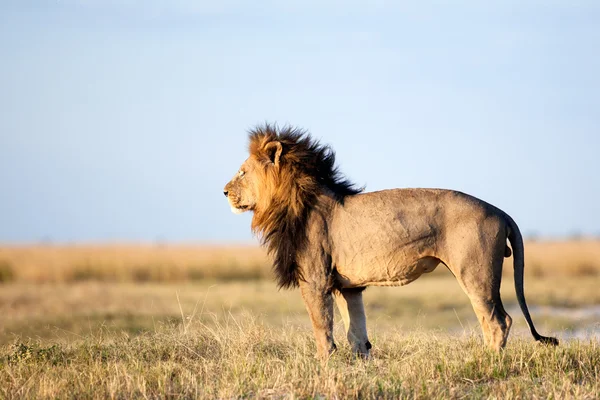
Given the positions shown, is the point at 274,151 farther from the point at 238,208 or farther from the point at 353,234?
the point at 353,234

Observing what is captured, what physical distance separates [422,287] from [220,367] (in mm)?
15287

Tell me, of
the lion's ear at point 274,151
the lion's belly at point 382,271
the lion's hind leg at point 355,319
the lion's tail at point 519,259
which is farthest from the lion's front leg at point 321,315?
the lion's tail at point 519,259

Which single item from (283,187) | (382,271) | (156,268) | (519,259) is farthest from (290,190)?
(156,268)

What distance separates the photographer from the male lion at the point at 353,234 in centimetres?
641

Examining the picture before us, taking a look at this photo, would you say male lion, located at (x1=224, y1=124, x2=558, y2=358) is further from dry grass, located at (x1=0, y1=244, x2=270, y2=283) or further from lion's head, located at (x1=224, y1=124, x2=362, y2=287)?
dry grass, located at (x1=0, y1=244, x2=270, y2=283)

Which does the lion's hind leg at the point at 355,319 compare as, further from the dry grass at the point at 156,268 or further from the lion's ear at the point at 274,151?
the dry grass at the point at 156,268

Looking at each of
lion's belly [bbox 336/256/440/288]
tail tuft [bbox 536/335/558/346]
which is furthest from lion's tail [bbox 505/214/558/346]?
lion's belly [bbox 336/256/440/288]

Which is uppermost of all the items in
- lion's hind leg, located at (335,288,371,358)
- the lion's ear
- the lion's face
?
the lion's ear

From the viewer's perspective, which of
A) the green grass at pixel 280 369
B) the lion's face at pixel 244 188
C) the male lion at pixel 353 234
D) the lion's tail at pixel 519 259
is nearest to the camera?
the green grass at pixel 280 369

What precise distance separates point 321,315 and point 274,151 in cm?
146

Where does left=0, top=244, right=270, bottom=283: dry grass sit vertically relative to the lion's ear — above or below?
below

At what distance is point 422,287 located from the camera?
2114cm

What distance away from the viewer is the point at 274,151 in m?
7.02

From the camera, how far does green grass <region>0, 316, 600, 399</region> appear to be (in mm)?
5520
